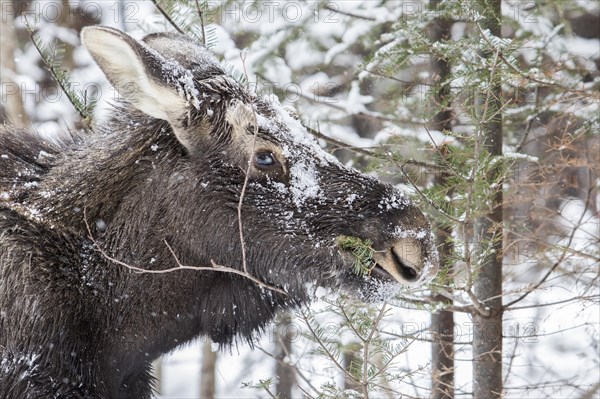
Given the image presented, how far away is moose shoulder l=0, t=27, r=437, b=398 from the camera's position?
13.6 feet

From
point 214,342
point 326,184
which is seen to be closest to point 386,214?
point 326,184

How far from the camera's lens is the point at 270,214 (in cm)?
434

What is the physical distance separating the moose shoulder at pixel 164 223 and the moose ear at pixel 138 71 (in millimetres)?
11

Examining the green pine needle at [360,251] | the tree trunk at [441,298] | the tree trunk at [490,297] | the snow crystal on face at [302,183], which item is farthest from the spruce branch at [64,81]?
the tree trunk at [490,297]

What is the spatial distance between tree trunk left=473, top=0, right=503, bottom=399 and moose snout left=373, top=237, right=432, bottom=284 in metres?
0.94

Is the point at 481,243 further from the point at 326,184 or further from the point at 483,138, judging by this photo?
the point at 326,184

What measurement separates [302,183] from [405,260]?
0.74 meters

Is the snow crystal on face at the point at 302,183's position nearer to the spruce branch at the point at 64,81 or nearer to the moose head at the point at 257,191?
the moose head at the point at 257,191

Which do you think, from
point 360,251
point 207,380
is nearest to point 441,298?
point 360,251

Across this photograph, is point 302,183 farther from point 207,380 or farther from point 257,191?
point 207,380

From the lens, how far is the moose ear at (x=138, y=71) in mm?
3928

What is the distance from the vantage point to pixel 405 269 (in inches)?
160

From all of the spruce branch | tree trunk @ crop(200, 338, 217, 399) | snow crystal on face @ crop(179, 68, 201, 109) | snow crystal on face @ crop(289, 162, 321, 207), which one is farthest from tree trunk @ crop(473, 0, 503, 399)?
tree trunk @ crop(200, 338, 217, 399)

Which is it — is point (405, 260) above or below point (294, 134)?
below
